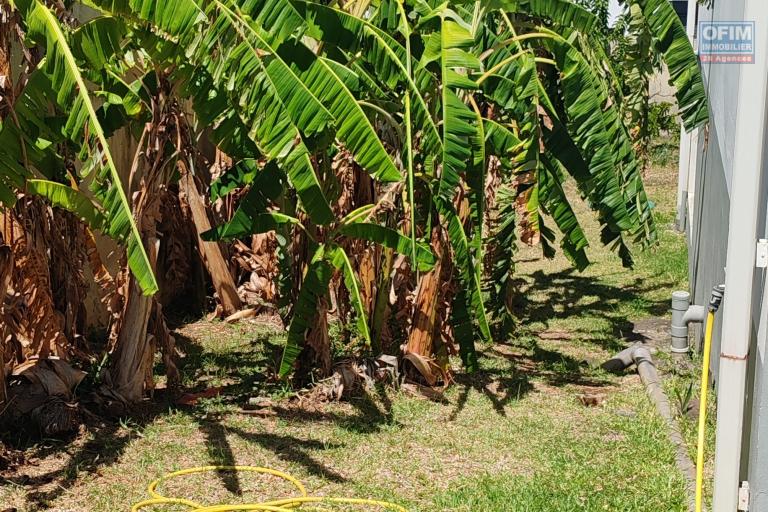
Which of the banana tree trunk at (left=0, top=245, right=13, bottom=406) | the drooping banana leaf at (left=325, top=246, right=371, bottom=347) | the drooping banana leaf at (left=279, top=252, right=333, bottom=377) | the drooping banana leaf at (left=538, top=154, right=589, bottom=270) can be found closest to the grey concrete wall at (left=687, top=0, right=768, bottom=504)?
the drooping banana leaf at (left=538, top=154, right=589, bottom=270)

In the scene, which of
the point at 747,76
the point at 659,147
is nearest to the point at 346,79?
the point at 747,76

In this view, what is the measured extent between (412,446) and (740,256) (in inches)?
108

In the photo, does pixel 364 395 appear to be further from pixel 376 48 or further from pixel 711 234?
pixel 711 234

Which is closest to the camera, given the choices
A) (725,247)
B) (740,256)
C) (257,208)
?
(740,256)

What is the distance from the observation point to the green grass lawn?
521 cm

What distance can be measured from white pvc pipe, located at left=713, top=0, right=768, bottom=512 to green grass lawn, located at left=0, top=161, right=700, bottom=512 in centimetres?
105

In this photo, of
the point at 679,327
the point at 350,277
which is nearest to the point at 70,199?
the point at 350,277

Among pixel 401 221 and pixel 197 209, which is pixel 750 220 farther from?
pixel 197 209

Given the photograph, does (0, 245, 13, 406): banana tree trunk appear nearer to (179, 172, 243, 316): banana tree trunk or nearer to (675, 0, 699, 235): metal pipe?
(179, 172, 243, 316): banana tree trunk

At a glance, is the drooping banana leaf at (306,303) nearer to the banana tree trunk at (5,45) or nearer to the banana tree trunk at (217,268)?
the banana tree trunk at (5,45)

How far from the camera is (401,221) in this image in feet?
22.2

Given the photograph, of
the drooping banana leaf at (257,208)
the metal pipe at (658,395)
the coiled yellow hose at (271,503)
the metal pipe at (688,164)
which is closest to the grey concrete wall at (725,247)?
the metal pipe at (658,395)

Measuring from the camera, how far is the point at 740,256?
385cm

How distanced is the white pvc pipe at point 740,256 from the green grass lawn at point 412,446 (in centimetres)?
105
